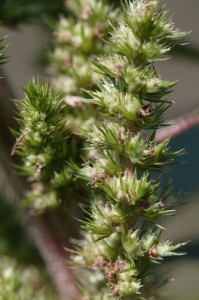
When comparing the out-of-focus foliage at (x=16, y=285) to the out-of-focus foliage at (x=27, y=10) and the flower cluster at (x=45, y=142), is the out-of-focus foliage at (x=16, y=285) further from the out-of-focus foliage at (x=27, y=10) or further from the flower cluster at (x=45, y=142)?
the out-of-focus foliage at (x=27, y=10)

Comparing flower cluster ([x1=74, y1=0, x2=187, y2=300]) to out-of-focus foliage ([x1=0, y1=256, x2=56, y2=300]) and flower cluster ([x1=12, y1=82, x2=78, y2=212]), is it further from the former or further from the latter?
out-of-focus foliage ([x1=0, y1=256, x2=56, y2=300])

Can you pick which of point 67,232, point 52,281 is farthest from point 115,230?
point 52,281

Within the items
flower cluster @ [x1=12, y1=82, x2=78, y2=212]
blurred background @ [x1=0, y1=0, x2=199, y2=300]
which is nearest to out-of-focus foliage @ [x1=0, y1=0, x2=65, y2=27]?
blurred background @ [x1=0, y1=0, x2=199, y2=300]

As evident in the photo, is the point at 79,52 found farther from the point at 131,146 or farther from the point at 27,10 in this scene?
the point at 131,146

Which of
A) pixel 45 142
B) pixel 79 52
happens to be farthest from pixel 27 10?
pixel 45 142

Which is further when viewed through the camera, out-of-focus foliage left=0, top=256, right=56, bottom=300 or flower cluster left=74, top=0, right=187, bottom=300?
out-of-focus foliage left=0, top=256, right=56, bottom=300

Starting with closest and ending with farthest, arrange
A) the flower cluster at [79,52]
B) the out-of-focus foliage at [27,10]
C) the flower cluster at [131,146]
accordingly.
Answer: the flower cluster at [131,146] → the flower cluster at [79,52] → the out-of-focus foliage at [27,10]

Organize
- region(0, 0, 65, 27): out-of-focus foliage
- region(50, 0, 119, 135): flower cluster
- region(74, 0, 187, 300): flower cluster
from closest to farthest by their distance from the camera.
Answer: region(74, 0, 187, 300): flower cluster < region(50, 0, 119, 135): flower cluster < region(0, 0, 65, 27): out-of-focus foliage

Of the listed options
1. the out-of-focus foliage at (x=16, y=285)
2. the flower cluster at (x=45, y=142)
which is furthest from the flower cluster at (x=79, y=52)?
the out-of-focus foliage at (x=16, y=285)
